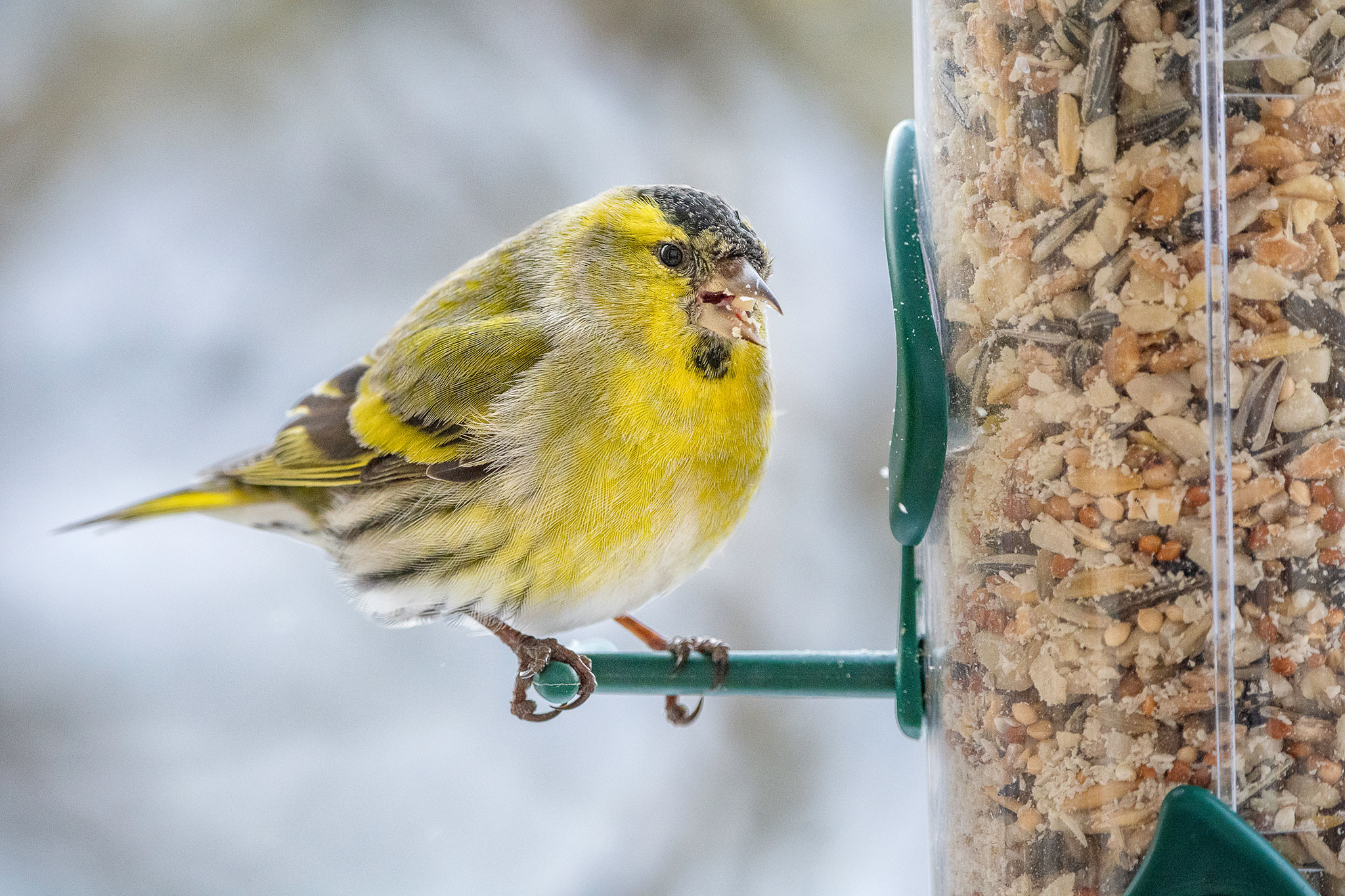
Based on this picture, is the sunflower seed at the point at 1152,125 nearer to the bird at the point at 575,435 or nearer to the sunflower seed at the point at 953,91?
the sunflower seed at the point at 953,91

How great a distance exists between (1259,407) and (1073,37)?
1.51 feet

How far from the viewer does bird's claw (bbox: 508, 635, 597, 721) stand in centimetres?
189

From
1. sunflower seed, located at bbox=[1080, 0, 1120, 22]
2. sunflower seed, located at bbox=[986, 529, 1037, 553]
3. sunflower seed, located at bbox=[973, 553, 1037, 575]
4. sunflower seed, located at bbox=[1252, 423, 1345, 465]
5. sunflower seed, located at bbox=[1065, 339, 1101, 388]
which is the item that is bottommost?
sunflower seed, located at bbox=[973, 553, 1037, 575]

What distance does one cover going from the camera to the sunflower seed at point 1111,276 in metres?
1.33

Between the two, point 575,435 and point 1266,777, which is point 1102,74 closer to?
point 1266,777

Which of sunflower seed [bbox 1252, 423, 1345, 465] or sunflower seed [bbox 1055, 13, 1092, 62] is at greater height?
sunflower seed [bbox 1055, 13, 1092, 62]

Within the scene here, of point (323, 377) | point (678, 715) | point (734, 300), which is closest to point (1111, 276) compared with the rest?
point (734, 300)

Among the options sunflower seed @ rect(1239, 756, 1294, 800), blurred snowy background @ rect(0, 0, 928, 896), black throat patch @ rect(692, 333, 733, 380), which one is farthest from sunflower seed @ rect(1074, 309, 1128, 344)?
blurred snowy background @ rect(0, 0, 928, 896)

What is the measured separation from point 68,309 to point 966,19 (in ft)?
8.91

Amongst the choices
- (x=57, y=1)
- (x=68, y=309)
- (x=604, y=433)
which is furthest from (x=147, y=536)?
(x=604, y=433)

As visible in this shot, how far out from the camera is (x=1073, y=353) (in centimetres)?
139

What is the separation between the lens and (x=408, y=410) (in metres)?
2.26

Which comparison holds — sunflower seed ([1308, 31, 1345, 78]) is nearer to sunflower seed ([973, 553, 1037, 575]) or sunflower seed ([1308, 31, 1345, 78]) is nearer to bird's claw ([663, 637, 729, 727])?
sunflower seed ([973, 553, 1037, 575])

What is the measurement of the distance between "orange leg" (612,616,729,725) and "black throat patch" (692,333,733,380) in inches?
18.1
